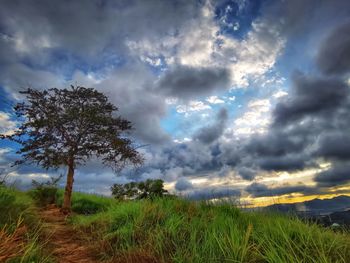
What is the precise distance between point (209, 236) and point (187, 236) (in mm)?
1128

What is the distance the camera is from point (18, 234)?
24.4 ft

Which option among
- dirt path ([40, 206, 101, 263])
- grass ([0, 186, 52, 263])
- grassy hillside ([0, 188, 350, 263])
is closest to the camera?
grass ([0, 186, 52, 263])

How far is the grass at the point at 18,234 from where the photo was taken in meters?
5.69

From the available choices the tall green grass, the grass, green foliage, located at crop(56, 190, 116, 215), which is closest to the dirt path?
the tall green grass

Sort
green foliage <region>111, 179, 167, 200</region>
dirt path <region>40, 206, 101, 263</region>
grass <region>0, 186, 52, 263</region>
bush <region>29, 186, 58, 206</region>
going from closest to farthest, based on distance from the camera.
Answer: grass <region>0, 186, 52, 263</region>, dirt path <region>40, 206, 101, 263</region>, green foliage <region>111, 179, 167, 200</region>, bush <region>29, 186, 58, 206</region>

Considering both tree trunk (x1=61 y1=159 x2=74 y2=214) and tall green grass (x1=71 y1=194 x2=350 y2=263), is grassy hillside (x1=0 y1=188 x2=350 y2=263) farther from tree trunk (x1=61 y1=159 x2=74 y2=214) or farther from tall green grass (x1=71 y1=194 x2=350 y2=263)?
tree trunk (x1=61 y1=159 x2=74 y2=214)

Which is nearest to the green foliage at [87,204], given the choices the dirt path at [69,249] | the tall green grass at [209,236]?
the tall green grass at [209,236]

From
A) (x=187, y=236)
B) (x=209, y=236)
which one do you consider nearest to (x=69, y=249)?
(x=187, y=236)

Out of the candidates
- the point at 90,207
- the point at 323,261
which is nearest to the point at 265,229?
the point at 323,261

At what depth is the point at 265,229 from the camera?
297 inches

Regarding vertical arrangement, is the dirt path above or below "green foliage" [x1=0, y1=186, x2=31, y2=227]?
below

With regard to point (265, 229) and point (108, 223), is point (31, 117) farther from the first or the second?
point (265, 229)

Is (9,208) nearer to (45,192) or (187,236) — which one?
(187,236)

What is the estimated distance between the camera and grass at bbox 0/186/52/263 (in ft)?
18.7
